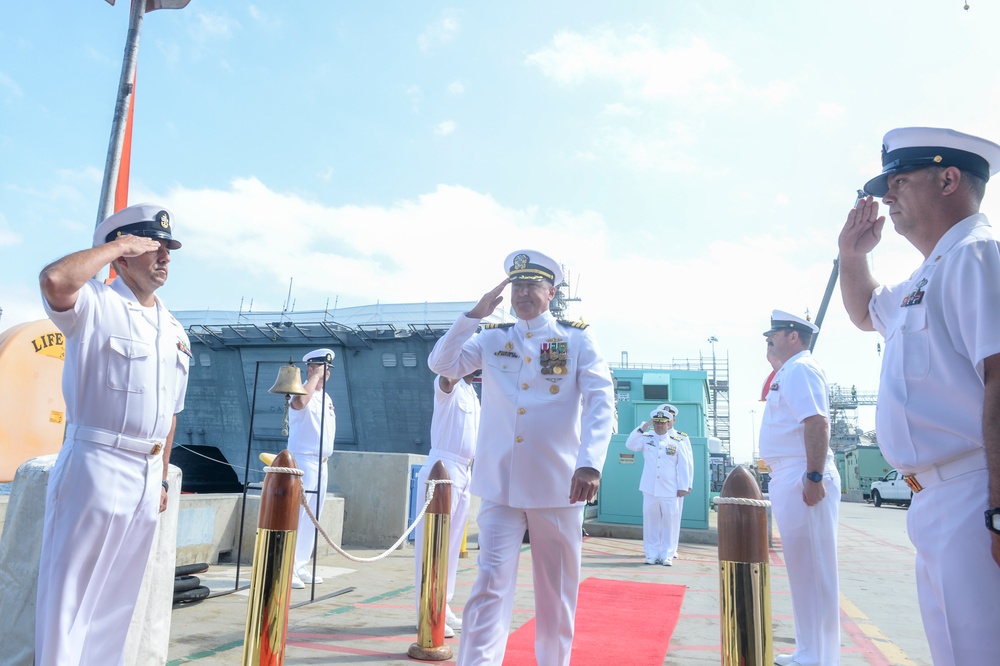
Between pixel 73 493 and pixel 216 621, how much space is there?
8.56 feet

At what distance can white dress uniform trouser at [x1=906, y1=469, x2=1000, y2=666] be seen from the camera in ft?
5.16

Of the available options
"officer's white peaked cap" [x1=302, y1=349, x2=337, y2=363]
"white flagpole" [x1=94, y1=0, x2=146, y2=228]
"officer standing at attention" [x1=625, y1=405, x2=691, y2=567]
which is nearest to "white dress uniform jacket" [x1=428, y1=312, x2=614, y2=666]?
"white flagpole" [x1=94, y1=0, x2=146, y2=228]

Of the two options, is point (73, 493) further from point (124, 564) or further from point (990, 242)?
point (990, 242)

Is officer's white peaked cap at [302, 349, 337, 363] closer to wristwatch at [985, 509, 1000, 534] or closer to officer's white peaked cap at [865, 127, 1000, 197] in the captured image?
officer's white peaked cap at [865, 127, 1000, 197]

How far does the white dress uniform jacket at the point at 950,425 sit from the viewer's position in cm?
160

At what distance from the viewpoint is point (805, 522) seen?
155 inches

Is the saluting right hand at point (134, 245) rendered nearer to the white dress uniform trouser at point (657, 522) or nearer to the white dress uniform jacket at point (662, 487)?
the white dress uniform jacket at point (662, 487)

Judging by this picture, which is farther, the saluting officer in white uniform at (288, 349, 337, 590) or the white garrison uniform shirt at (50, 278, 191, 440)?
the saluting officer in white uniform at (288, 349, 337, 590)

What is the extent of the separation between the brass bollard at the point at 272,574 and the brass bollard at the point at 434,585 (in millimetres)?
1444

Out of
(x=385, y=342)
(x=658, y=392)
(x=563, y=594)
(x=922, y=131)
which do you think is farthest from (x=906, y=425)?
(x=385, y=342)

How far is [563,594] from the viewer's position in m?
2.97

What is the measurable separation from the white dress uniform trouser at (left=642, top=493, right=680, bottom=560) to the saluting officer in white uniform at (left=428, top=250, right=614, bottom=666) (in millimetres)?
6543

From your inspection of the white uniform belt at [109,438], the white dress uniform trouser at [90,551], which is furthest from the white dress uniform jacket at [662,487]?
the white uniform belt at [109,438]

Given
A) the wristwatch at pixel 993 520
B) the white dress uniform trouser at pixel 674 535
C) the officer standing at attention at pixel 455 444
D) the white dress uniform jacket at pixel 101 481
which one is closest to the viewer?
the wristwatch at pixel 993 520
